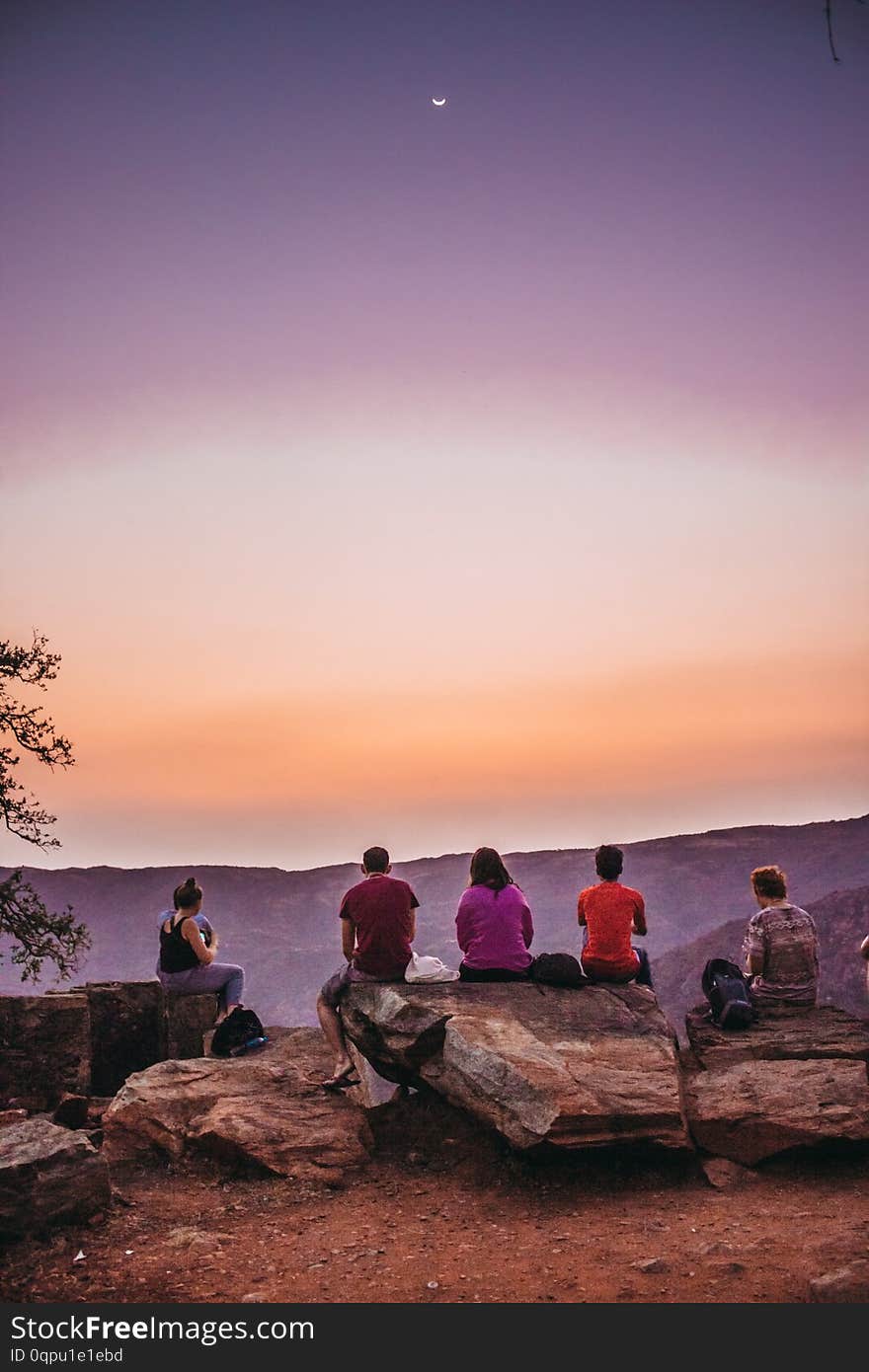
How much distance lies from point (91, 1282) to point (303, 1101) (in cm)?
300

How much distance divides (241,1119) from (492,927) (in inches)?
99.5

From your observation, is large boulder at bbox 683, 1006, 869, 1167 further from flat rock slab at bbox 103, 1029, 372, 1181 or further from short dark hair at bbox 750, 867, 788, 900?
flat rock slab at bbox 103, 1029, 372, 1181

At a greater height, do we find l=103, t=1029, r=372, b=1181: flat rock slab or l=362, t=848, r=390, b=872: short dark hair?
l=362, t=848, r=390, b=872: short dark hair

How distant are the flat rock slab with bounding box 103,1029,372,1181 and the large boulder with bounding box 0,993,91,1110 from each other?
1902mm

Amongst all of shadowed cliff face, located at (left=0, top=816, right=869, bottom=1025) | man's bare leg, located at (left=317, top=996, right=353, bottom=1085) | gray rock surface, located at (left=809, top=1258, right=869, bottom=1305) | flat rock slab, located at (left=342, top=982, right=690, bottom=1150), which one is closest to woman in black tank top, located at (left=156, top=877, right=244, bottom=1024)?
man's bare leg, located at (left=317, top=996, right=353, bottom=1085)

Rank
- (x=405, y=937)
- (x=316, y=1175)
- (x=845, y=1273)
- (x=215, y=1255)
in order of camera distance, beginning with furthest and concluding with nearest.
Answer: (x=405, y=937), (x=316, y=1175), (x=215, y=1255), (x=845, y=1273)

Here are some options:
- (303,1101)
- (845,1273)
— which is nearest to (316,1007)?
(303,1101)

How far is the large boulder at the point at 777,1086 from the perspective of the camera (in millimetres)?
6668

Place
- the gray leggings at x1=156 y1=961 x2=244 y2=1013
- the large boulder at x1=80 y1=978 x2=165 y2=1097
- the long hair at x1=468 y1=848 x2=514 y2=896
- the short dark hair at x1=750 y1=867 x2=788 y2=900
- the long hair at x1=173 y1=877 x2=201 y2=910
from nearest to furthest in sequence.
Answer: the long hair at x1=468 y1=848 x2=514 y2=896, the short dark hair at x1=750 y1=867 x2=788 y2=900, the long hair at x1=173 y1=877 x2=201 y2=910, the gray leggings at x1=156 y1=961 x2=244 y2=1013, the large boulder at x1=80 y1=978 x2=165 y2=1097

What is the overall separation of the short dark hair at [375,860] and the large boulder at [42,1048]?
143 inches

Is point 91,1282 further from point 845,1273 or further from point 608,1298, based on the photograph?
point 845,1273

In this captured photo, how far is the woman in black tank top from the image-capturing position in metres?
9.84

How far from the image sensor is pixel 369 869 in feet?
28.5

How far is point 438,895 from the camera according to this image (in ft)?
174
